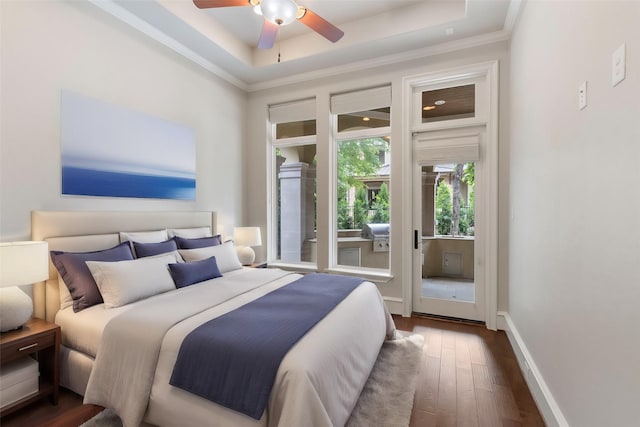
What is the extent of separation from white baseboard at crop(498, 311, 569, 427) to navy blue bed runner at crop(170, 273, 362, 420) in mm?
1382

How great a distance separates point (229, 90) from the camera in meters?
4.23

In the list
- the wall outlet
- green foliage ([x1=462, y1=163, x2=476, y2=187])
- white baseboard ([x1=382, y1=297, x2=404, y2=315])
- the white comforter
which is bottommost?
white baseboard ([x1=382, y1=297, x2=404, y2=315])

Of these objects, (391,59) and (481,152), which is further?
(391,59)

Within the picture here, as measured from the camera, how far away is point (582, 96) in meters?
1.43

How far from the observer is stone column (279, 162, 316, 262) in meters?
4.38

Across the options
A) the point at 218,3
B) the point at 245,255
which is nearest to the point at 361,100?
the point at 218,3

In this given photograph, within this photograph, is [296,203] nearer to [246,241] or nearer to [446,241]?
[246,241]

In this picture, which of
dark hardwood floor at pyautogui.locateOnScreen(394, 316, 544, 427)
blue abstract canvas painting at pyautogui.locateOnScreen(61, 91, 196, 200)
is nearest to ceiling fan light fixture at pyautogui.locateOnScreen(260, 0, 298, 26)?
blue abstract canvas painting at pyautogui.locateOnScreen(61, 91, 196, 200)

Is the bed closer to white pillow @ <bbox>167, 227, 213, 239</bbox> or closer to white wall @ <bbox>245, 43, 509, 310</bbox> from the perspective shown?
white pillow @ <bbox>167, 227, 213, 239</bbox>

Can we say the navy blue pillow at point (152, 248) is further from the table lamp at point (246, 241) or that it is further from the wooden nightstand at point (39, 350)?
the table lamp at point (246, 241)

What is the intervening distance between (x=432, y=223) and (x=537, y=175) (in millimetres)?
1536

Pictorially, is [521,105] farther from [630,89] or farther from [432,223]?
[630,89]

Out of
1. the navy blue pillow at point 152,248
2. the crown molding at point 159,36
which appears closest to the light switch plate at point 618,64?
the navy blue pillow at point 152,248

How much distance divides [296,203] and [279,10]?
2.66m
